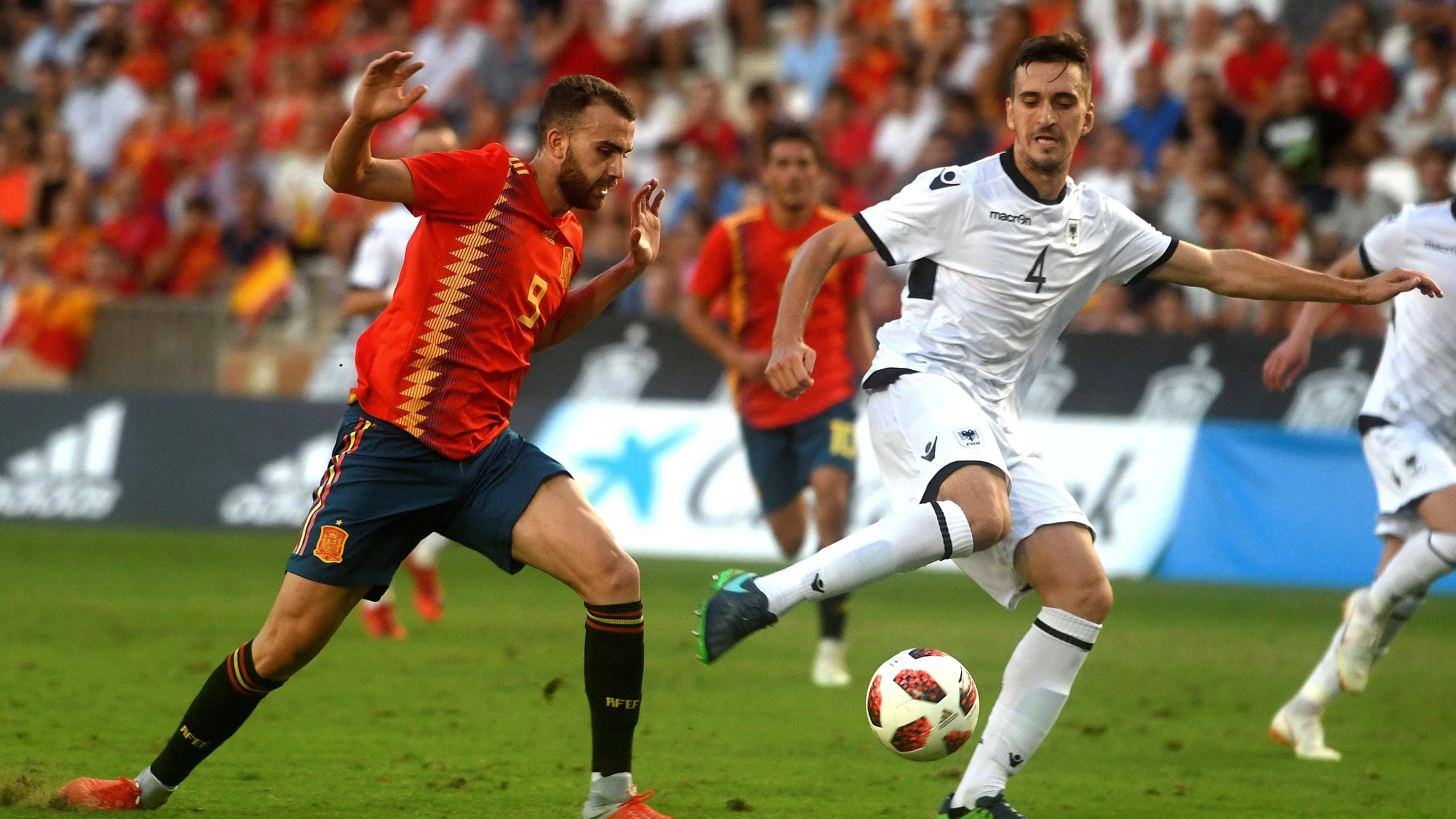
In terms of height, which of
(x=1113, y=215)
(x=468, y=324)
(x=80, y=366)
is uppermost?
(x=1113, y=215)

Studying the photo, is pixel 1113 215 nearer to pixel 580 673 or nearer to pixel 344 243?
pixel 580 673

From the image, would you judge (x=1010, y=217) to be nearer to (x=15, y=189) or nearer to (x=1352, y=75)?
(x=1352, y=75)

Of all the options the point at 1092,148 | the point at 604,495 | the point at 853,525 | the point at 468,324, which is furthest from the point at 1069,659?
the point at 1092,148

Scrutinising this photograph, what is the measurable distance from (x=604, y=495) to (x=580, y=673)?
16.5 feet

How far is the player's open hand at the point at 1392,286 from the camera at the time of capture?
18.3 ft

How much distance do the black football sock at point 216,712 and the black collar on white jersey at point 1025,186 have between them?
2819 millimetres

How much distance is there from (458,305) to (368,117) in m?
0.76

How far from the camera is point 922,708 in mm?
5492

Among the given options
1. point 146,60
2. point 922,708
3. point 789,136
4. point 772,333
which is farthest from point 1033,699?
point 146,60

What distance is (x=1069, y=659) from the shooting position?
540cm

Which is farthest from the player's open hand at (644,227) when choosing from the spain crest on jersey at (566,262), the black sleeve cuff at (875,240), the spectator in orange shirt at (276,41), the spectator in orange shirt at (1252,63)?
the spectator in orange shirt at (276,41)

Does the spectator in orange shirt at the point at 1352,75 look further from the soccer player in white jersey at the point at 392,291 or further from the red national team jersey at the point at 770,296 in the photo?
the soccer player in white jersey at the point at 392,291

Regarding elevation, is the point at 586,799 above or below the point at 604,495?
above

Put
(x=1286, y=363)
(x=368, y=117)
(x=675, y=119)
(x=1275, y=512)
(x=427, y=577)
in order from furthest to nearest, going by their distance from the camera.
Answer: (x=675, y=119)
(x=1275, y=512)
(x=427, y=577)
(x=1286, y=363)
(x=368, y=117)
